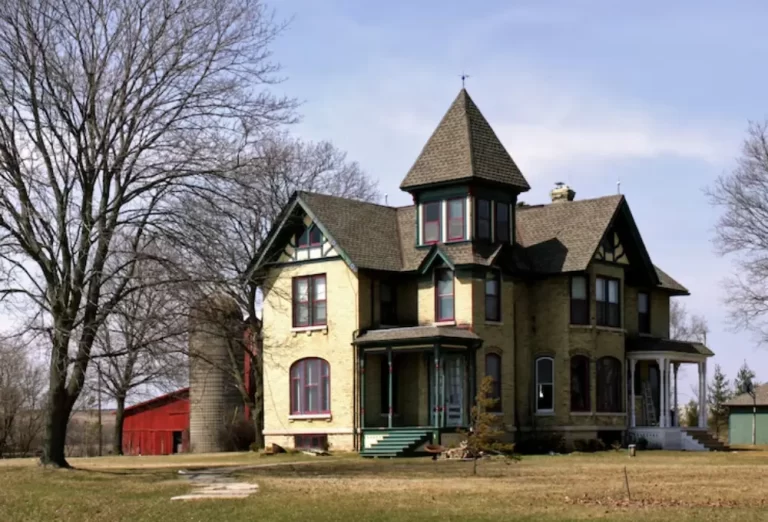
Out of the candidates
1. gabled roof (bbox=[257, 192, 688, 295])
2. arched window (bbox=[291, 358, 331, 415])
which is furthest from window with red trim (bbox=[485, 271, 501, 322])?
arched window (bbox=[291, 358, 331, 415])

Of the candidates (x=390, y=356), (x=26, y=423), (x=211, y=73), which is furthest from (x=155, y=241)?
(x=26, y=423)

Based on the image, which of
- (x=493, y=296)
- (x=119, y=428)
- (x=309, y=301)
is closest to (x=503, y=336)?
(x=493, y=296)

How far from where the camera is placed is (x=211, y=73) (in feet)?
112

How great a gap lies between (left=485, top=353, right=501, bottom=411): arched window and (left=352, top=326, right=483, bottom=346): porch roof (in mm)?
1639

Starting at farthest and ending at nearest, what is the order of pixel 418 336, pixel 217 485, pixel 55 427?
pixel 418 336 → pixel 55 427 → pixel 217 485

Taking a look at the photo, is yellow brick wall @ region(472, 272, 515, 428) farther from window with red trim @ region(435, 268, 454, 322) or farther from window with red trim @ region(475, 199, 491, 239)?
window with red trim @ region(475, 199, 491, 239)

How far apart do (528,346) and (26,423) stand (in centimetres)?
3602

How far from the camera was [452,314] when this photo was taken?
44062 mm

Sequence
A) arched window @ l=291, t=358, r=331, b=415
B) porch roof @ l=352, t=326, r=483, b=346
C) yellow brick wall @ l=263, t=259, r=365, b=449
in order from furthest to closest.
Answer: arched window @ l=291, t=358, r=331, b=415 < yellow brick wall @ l=263, t=259, r=365, b=449 < porch roof @ l=352, t=326, r=483, b=346

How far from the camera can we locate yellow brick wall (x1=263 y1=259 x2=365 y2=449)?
44.5 meters

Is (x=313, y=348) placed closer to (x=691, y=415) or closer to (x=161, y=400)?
(x=161, y=400)

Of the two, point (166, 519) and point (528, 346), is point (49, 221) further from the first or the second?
point (528, 346)

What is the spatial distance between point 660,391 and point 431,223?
12.8 meters

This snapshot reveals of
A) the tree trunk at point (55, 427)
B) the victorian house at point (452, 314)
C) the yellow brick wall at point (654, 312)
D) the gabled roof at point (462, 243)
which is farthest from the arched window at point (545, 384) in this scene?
the tree trunk at point (55, 427)
